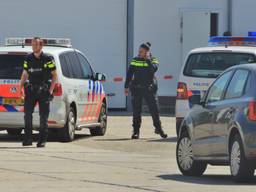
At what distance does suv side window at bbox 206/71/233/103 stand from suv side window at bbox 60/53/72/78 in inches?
202

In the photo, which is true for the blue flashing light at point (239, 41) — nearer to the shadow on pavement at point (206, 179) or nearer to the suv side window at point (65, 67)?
the suv side window at point (65, 67)

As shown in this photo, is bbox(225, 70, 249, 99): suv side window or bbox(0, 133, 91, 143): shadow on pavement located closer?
bbox(225, 70, 249, 99): suv side window

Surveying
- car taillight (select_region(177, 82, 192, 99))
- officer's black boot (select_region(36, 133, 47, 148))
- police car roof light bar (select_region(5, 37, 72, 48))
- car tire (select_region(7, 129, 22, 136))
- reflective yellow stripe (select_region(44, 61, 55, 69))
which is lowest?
car tire (select_region(7, 129, 22, 136))

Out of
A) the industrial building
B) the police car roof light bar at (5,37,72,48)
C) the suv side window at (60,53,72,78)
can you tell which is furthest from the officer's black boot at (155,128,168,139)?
the industrial building

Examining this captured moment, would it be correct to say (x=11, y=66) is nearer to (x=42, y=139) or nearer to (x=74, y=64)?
(x=74, y=64)

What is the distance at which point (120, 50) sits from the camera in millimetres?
26953

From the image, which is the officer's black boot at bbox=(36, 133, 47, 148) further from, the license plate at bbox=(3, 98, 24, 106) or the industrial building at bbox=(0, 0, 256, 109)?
the industrial building at bbox=(0, 0, 256, 109)

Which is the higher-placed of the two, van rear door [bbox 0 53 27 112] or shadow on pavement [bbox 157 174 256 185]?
van rear door [bbox 0 53 27 112]

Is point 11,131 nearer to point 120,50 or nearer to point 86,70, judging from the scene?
point 86,70

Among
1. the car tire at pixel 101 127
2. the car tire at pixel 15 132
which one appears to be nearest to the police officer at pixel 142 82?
the car tire at pixel 101 127

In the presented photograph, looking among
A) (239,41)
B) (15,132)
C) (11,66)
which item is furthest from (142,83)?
(11,66)

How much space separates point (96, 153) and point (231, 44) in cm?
402

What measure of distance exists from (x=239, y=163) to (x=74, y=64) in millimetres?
7352

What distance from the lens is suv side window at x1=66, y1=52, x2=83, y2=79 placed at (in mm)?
17602
